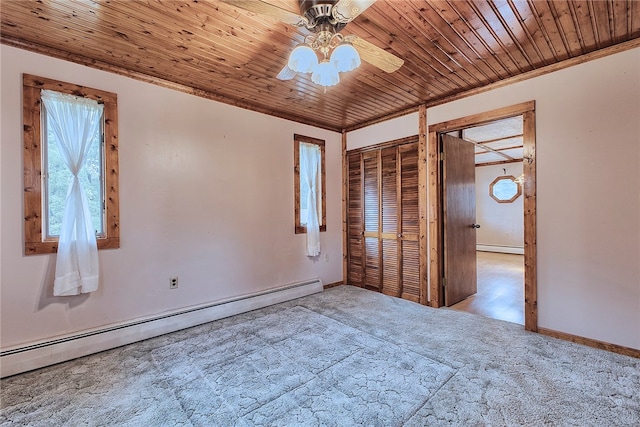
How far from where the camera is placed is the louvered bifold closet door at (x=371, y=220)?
425 cm

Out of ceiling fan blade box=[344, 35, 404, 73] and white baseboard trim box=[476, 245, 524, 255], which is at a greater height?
ceiling fan blade box=[344, 35, 404, 73]

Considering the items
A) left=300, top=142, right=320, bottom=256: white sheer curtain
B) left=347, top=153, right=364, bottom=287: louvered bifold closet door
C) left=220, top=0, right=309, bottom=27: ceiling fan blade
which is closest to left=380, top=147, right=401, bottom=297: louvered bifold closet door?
left=347, top=153, right=364, bottom=287: louvered bifold closet door

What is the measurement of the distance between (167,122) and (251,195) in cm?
120

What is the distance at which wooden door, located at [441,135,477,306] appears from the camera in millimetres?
3588

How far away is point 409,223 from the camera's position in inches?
152

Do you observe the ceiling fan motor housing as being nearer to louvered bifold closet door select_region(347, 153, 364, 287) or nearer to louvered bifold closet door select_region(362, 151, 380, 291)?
louvered bifold closet door select_region(362, 151, 380, 291)

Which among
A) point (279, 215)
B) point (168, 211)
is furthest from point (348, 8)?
point (279, 215)

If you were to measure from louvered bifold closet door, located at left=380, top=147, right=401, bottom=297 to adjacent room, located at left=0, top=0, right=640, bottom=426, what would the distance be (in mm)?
256

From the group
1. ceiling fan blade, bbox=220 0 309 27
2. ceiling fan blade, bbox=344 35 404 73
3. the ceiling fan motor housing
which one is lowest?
ceiling fan blade, bbox=344 35 404 73

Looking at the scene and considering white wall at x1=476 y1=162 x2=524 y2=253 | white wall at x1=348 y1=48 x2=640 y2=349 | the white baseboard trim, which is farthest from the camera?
white wall at x1=476 y1=162 x2=524 y2=253

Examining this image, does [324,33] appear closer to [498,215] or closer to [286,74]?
[286,74]

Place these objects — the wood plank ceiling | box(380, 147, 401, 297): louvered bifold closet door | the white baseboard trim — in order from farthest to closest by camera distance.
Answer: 1. the white baseboard trim
2. box(380, 147, 401, 297): louvered bifold closet door
3. the wood plank ceiling

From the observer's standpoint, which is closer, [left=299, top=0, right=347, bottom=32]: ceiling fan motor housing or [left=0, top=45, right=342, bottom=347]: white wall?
[left=299, top=0, right=347, bottom=32]: ceiling fan motor housing

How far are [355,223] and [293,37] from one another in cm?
294
